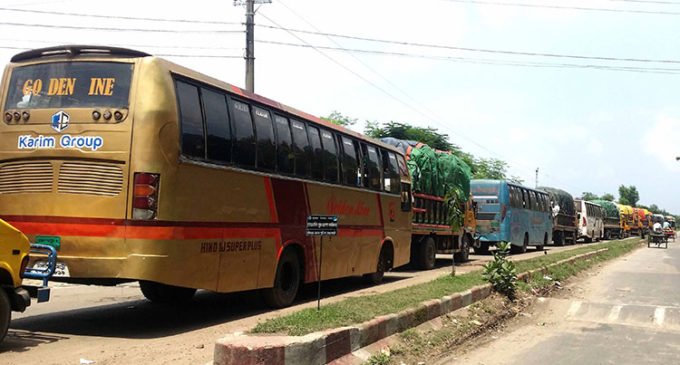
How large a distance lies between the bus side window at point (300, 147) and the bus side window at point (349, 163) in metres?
1.37

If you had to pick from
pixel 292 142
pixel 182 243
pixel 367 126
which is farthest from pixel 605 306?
pixel 367 126

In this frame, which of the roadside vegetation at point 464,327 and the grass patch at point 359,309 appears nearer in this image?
the grass patch at point 359,309

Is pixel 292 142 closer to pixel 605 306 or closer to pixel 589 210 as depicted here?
pixel 605 306

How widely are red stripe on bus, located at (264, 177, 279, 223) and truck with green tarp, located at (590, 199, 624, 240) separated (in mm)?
45164

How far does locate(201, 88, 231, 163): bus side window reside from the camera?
Result: 7.05 metres

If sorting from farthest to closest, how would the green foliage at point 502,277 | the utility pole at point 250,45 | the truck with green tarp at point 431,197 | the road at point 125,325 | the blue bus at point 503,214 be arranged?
the blue bus at point 503,214, the utility pole at point 250,45, the truck with green tarp at point 431,197, the green foliage at point 502,277, the road at point 125,325

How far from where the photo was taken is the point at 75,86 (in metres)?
6.57

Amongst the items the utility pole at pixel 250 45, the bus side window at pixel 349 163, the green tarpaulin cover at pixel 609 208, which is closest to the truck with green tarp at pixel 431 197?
the bus side window at pixel 349 163

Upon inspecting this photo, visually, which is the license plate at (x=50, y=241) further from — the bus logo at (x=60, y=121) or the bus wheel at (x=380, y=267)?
the bus wheel at (x=380, y=267)

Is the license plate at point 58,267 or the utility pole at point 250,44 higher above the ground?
the utility pole at point 250,44

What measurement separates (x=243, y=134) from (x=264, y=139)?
529 millimetres

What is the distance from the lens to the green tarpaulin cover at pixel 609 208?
50031mm

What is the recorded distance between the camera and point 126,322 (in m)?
7.53

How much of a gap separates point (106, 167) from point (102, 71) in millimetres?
1147
